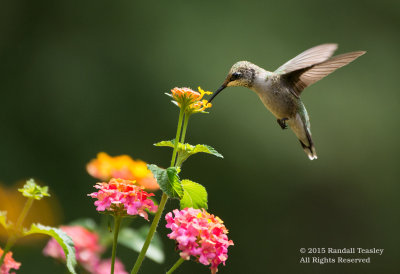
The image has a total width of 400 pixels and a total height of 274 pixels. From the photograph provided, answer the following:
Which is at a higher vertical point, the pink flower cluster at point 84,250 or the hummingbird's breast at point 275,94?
the hummingbird's breast at point 275,94

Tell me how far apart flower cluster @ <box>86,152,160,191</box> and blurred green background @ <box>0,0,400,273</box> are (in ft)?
7.55

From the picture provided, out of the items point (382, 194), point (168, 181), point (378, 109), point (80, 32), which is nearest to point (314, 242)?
point (382, 194)

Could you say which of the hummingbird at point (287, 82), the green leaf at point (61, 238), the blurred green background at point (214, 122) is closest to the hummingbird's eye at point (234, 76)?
the hummingbird at point (287, 82)

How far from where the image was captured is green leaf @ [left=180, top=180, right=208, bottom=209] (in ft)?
3.90

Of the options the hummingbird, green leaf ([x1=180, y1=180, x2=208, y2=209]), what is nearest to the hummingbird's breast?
the hummingbird

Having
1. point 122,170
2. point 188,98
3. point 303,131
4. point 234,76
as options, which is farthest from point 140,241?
point 188,98

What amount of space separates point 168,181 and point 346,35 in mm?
5040

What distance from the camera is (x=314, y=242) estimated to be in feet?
15.7

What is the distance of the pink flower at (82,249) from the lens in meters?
1.64

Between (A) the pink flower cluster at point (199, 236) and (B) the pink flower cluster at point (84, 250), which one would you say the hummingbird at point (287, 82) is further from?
(A) the pink flower cluster at point (199, 236)

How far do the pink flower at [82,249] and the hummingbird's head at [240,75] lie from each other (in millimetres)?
822

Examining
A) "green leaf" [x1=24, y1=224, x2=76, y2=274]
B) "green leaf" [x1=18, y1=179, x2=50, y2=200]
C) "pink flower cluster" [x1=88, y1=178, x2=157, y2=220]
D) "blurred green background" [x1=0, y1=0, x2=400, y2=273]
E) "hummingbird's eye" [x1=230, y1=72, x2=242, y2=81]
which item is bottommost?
"green leaf" [x1=24, y1=224, x2=76, y2=274]

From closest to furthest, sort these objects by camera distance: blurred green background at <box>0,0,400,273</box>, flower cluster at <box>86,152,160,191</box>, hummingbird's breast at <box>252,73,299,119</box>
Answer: flower cluster at <box>86,152,160,191</box>
hummingbird's breast at <box>252,73,299,119</box>
blurred green background at <box>0,0,400,273</box>

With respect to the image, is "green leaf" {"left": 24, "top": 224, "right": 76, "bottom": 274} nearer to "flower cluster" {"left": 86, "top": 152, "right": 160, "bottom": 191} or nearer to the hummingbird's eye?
"flower cluster" {"left": 86, "top": 152, "right": 160, "bottom": 191}
